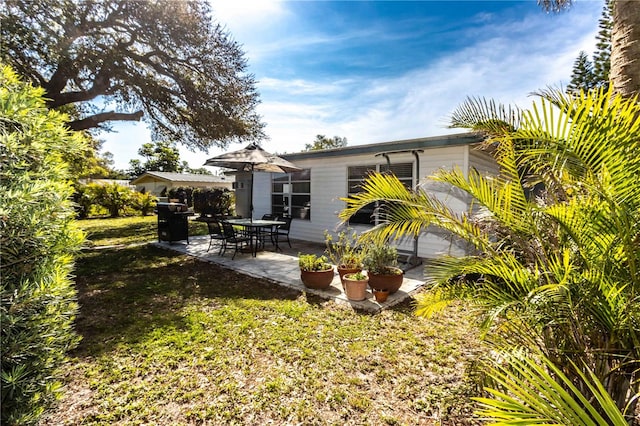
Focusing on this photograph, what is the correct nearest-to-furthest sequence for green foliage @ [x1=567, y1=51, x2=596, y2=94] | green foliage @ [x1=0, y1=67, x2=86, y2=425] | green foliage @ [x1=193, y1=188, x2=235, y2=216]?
1. green foliage @ [x1=0, y1=67, x2=86, y2=425]
2. green foliage @ [x1=567, y1=51, x2=596, y2=94]
3. green foliage @ [x1=193, y1=188, x2=235, y2=216]

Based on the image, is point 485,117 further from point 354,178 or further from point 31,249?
point 354,178

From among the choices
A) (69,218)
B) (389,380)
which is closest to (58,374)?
(69,218)

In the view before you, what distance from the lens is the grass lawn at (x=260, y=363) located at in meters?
2.34

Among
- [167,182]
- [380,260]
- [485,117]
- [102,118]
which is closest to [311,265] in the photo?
[380,260]

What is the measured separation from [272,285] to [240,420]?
130 inches

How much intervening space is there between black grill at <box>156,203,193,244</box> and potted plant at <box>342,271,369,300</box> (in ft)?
22.0

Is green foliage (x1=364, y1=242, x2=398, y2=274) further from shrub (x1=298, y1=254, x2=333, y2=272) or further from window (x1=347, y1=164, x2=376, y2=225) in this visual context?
window (x1=347, y1=164, x2=376, y2=225)

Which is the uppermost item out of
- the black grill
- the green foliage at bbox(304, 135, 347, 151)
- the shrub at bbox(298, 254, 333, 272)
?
the green foliage at bbox(304, 135, 347, 151)

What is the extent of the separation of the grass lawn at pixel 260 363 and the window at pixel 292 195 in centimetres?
543

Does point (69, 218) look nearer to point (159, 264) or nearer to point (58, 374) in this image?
point (58, 374)

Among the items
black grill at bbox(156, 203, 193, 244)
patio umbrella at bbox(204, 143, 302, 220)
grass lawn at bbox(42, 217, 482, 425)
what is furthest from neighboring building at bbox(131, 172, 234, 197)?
grass lawn at bbox(42, 217, 482, 425)

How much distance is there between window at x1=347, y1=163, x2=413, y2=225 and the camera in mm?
7719

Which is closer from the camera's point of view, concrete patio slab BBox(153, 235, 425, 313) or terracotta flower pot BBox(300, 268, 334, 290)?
concrete patio slab BBox(153, 235, 425, 313)

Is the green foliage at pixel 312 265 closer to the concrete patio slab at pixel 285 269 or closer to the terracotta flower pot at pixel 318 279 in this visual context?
the terracotta flower pot at pixel 318 279
